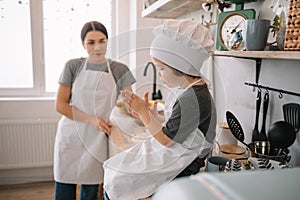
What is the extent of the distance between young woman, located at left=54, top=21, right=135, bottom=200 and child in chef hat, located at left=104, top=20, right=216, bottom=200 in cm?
68

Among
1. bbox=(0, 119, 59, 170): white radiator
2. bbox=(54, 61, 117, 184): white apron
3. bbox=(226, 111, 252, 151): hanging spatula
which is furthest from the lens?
bbox=(0, 119, 59, 170): white radiator

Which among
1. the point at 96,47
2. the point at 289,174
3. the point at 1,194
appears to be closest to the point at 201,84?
the point at 289,174

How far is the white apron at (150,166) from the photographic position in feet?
3.07

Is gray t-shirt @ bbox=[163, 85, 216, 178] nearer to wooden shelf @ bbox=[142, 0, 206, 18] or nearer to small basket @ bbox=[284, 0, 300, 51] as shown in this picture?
small basket @ bbox=[284, 0, 300, 51]

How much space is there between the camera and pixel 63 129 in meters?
1.72

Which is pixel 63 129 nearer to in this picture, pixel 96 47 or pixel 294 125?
pixel 96 47

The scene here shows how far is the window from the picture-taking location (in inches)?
103

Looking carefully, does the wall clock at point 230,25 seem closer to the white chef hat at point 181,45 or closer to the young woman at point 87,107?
the white chef hat at point 181,45

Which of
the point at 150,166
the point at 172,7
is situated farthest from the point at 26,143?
the point at 150,166

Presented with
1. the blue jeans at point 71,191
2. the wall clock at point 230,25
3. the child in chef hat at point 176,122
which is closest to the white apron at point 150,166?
the child in chef hat at point 176,122

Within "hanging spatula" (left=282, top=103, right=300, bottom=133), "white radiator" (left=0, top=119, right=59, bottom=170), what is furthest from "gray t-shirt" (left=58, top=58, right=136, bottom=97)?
"white radiator" (left=0, top=119, right=59, bottom=170)

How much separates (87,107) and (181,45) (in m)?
0.91

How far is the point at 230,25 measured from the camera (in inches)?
48.7

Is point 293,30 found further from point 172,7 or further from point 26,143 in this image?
point 26,143
